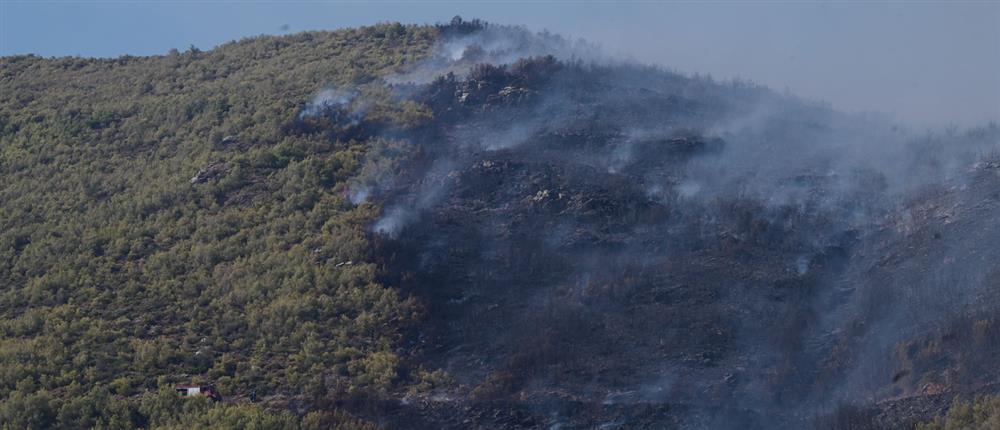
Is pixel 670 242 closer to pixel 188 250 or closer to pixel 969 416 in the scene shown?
pixel 969 416

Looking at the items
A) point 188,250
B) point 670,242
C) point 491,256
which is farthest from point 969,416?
point 188,250

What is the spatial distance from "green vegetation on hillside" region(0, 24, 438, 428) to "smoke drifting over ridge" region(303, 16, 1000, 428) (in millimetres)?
2190

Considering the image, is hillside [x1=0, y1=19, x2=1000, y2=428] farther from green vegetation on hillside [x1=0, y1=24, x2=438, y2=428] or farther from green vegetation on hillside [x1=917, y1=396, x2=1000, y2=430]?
green vegetation on hillside [x1=917, y1=396, x2=1000, y2=430]

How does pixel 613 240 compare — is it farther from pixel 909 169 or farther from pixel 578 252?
pixel 909 169

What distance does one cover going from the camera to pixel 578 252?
41.6 m

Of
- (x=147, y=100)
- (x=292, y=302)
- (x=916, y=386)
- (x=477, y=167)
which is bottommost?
(x=916, y=386)

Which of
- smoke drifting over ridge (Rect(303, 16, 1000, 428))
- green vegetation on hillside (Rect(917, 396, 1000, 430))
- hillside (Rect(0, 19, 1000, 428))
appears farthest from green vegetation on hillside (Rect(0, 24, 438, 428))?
green vegetation on hillside (Rect(917, 396, 1000, 430))

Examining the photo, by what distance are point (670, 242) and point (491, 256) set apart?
581 cm

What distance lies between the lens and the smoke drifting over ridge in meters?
34.8

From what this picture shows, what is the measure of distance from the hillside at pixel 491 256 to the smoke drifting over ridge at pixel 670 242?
0.38 feet

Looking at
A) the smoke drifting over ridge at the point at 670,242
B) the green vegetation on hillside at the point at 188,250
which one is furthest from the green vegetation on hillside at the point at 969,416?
the green vegetation on hillside at the point at 188,250

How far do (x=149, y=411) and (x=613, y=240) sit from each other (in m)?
15.8

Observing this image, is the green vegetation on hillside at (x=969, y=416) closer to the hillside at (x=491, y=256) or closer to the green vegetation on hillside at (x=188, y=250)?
the hillside at (x=491, y=256)

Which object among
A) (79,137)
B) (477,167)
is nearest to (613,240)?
(477,167)
